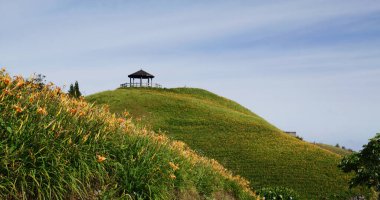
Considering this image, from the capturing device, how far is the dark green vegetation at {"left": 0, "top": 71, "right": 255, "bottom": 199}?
22.1ft

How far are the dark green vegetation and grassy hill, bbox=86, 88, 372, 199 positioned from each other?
11416 millimetres

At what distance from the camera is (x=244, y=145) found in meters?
36.8

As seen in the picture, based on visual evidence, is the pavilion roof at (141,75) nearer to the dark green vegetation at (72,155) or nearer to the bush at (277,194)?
the bush at (277,194)

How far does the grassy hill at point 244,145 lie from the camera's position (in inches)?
1157

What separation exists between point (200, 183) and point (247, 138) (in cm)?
2924

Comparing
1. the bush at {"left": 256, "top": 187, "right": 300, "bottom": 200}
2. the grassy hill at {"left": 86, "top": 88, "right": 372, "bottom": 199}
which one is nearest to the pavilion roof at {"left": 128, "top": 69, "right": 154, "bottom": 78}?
the grassy hill at {"left": 86, "top": 88, "right": 372, "bottom": 199}

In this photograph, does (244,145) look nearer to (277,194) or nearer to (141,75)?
(277,194)

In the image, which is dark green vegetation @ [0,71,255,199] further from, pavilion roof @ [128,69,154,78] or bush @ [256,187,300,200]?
pavilion roof @ [128,69,154,78]

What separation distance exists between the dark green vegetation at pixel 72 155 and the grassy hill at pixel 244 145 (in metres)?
11.4

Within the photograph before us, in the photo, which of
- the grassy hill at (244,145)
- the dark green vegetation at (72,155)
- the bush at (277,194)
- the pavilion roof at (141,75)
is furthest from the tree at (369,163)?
the pavilion roof at (141,75)

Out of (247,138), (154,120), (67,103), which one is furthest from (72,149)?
(154,120)

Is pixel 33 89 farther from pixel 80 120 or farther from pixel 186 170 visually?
pixel 186 170

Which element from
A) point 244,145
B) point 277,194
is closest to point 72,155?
point 277,194

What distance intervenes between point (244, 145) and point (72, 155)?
3028 centimetres
